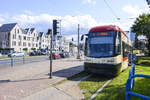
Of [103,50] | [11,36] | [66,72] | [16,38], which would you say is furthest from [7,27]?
[103,50]

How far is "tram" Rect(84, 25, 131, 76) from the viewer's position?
28.3 ft

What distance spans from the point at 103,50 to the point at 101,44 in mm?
411

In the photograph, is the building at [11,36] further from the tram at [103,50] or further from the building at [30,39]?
the tram at [103,50]

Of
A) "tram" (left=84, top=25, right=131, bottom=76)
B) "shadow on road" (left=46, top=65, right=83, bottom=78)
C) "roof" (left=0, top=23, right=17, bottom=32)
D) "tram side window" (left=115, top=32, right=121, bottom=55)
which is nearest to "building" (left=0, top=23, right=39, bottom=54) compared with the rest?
"roof" (left=0, top=23, right=17, bottom=32)

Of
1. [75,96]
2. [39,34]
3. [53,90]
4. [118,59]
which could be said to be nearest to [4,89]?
[53,90]

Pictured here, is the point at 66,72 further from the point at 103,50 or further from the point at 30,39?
the point at 30,39

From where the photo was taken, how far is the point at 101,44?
9062mm

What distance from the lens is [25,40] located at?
68562 millimetres

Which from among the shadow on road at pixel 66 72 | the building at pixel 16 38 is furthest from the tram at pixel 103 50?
the building at pixel 16 38

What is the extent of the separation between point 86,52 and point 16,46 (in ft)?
192

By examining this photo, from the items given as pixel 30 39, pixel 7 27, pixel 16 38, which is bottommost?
pixel 16 38

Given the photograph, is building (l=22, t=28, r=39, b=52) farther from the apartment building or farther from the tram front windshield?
the tram front windshield

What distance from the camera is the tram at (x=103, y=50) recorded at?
864cm

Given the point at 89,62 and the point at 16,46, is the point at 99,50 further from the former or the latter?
the point at 16,46
